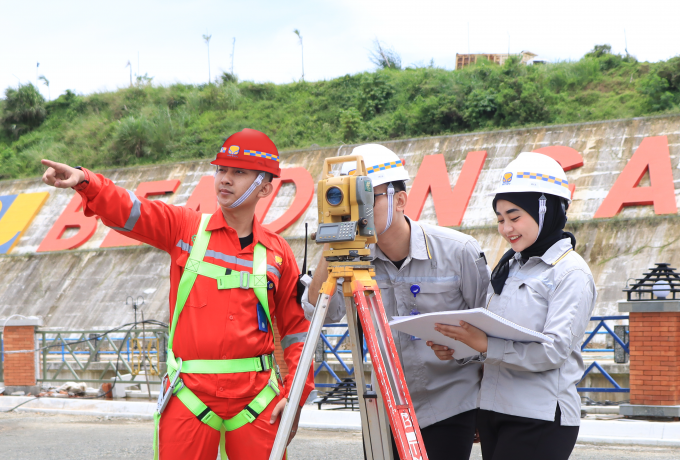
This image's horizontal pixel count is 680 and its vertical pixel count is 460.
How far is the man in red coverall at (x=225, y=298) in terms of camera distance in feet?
10.1

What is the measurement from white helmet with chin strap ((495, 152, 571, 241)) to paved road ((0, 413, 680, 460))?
206 inches

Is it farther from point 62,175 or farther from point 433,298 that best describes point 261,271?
point 62,175

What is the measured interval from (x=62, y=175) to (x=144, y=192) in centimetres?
2221

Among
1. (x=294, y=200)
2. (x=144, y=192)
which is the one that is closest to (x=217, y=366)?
(x=294, y=200)

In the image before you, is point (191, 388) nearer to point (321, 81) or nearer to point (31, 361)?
point (31, 361)

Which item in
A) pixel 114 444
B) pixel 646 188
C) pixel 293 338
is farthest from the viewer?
pixel 646 188

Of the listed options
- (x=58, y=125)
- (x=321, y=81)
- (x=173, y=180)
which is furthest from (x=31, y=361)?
(x=58, y=125)

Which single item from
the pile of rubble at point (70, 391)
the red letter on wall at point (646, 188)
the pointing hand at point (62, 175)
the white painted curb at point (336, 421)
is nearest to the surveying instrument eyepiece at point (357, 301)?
the pointing hand at point (62, 175)

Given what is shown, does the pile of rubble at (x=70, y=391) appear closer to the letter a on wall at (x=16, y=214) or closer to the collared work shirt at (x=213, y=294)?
the collared work shirt at (x=213, y=294)

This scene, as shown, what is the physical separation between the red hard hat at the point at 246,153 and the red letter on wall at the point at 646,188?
15127 mm

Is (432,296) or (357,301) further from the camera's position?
(432,296)

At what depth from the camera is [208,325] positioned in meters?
3.17

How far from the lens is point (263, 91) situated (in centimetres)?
3681

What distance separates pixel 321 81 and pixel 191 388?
33645 mm
